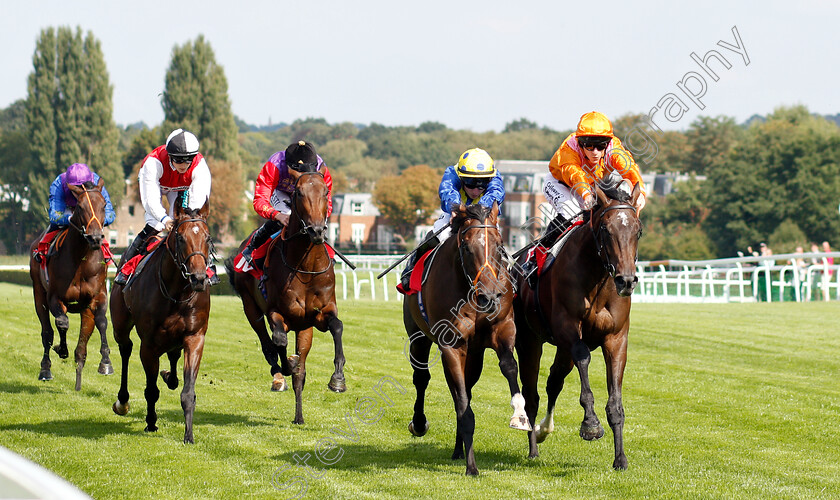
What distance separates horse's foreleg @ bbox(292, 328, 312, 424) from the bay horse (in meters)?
2.27

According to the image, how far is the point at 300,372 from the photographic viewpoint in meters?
9.12

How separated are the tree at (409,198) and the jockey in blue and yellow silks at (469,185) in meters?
68.6

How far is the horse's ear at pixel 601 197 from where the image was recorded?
261 inches

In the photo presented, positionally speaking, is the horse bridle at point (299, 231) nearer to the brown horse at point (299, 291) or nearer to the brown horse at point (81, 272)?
the brown horse at point (299, 291)

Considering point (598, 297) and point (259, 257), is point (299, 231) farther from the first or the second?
point (598, 297)

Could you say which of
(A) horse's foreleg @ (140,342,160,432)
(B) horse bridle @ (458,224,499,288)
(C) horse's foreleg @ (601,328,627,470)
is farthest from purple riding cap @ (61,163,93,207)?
(C) horse's foreleg @ (601,328,627,470)

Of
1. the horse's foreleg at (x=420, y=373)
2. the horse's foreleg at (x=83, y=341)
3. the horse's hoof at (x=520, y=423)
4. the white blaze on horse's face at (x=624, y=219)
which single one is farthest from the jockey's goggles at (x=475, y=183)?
the horse's foreleg at (x=83, y=341)

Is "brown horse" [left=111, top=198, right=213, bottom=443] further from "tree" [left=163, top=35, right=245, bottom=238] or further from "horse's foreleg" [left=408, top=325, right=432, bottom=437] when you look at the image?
"tree" [left=163, top=35, right=245, bottom=238]

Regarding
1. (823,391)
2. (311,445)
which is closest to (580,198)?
(311,445)

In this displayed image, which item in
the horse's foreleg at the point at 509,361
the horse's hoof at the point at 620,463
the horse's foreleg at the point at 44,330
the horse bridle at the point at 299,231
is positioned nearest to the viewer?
the horse's foreleg at the point at 509,361

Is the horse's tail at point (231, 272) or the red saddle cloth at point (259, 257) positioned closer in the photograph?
the red saddle cloth at point (259, 257)

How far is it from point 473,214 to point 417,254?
4.15 feet

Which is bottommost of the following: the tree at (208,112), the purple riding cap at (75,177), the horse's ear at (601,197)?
the horse's ear at (601,197)

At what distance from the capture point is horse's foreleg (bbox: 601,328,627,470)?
662 cm
